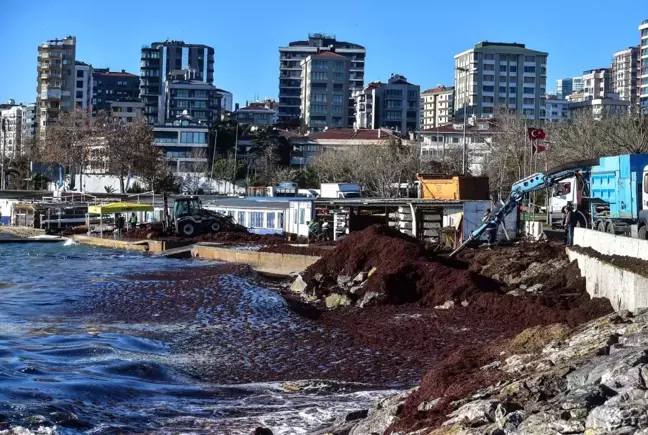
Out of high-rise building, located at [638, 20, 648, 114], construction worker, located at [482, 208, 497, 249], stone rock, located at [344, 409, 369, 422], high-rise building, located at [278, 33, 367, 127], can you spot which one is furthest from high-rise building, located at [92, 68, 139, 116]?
stone rock, located at [344, 409, 369, 422]

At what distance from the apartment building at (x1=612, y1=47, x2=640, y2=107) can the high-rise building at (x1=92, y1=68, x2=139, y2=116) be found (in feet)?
305

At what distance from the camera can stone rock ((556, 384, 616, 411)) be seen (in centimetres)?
776

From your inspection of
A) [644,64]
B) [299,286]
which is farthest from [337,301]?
[644,64]

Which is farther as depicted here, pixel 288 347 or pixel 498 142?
pixel 498 142

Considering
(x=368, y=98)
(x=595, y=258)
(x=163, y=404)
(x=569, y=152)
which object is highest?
(x=368, y=98)

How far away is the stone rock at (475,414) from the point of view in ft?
27.4

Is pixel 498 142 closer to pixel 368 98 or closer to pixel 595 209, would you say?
pixel 595 209

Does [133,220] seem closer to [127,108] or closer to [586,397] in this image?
[586,397]

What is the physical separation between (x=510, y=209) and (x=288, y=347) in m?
14.4

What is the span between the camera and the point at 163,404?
43.6 ft

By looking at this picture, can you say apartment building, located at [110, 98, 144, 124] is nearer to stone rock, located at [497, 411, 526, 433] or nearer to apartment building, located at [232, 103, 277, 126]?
apartment building, located at [232, 103, 277, 126]

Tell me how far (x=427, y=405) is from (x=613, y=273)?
9164mm

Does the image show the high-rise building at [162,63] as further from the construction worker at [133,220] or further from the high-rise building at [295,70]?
the construction worker at [133,220]

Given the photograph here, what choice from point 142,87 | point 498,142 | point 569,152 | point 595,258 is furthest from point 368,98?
point 595,258
